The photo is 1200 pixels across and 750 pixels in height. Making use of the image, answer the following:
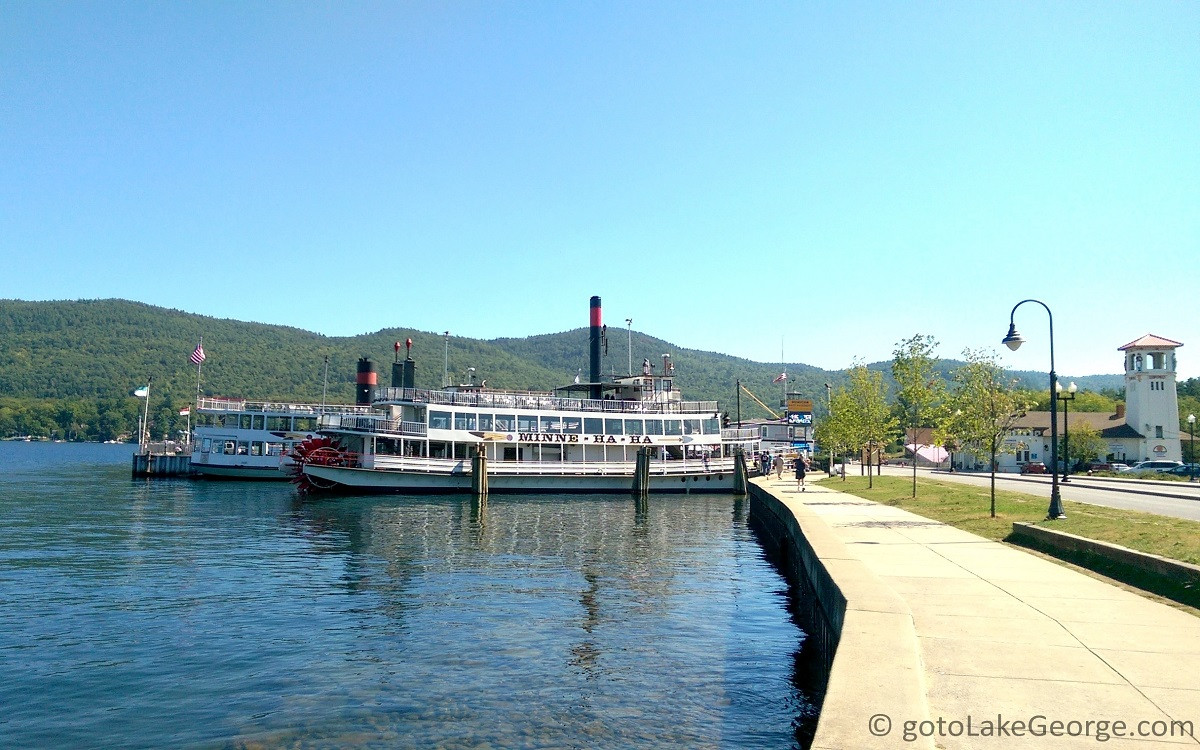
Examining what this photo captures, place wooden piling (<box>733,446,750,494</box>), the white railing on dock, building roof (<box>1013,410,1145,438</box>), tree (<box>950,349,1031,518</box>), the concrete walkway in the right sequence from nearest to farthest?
the concrete walkway → tree (<box>950,349,1031,518</box>) → the white railing on dock → wooden piling (<box>733,446,750,494</box>) → building roof (<box>1013,410,1145,438</box>)

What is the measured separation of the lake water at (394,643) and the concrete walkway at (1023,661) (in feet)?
7.18

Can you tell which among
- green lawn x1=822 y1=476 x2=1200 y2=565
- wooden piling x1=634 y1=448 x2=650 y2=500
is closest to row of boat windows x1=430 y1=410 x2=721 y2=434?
wooden piling x1=634 y1=448 x2=650 y2=500

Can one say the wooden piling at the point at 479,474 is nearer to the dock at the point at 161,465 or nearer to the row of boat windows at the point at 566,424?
the row of boat windows at the point at 566,424

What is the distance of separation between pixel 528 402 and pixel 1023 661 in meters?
49.1

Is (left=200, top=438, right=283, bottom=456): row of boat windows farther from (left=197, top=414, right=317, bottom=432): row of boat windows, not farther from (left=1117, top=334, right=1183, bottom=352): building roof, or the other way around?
(left=1117, top=334, right=1183, bottom=352): building roof

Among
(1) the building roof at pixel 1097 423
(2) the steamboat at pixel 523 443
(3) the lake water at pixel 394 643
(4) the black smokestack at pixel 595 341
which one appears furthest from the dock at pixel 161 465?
(1) the building roof at pixel 1097 423

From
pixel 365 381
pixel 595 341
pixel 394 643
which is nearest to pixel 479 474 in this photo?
pixel 595 341

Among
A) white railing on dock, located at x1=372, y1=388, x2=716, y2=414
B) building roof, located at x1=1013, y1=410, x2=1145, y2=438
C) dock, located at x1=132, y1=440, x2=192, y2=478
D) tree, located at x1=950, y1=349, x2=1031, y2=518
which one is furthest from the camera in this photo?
building roof, located at x1=1013, y1=410, x2=1145, y2=438

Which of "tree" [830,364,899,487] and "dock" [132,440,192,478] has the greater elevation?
"tree" [830,364,899,487]

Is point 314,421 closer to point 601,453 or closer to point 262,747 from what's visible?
point 601,453

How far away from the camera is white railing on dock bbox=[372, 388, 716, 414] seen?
53219 millimetres

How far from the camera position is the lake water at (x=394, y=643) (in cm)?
1023

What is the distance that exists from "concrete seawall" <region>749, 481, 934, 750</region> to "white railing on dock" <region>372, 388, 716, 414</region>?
40.3 meters

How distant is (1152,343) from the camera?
74.9 meters
